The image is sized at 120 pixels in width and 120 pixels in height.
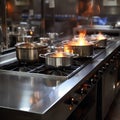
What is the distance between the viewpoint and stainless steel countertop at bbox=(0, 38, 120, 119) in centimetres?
124

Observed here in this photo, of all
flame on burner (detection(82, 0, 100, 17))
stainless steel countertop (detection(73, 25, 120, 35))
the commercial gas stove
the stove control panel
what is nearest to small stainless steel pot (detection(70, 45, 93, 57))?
the commercial gas stove

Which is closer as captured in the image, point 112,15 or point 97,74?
point 97,74

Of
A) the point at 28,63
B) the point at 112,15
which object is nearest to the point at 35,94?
the point at 28,63

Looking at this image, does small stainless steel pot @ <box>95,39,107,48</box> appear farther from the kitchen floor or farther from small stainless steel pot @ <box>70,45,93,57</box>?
the kitchen floor

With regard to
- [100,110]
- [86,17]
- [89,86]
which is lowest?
[100,110]

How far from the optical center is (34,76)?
177 cm

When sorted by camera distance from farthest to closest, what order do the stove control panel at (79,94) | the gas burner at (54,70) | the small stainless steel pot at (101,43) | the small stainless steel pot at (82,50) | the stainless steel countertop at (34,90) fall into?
the small stainless steel pot at (101,43) → the small stainless steel pot at (82,50) → the gas burner at (54,70) → the stove control panel at (79,94) → the stainless steel countertop at (34,90)

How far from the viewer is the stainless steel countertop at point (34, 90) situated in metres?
1.24

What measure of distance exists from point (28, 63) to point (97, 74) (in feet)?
1.81

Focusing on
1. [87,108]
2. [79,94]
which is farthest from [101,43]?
[79,94]

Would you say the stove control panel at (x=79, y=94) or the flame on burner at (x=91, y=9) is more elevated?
the flame on burner at (x=91, y=9)

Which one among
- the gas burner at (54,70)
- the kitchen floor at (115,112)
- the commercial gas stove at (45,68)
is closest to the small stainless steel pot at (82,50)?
the commercial gas stove at (45,68)

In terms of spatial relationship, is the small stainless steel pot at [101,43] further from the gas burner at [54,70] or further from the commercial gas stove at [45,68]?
the gas burner at [54,70]

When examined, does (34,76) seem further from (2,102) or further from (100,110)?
(100,110)
